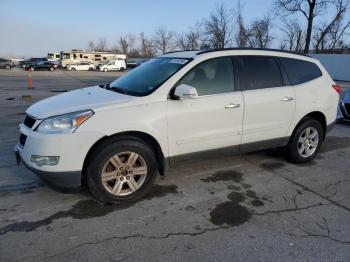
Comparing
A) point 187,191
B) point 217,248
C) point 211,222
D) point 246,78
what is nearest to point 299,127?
point 246,78

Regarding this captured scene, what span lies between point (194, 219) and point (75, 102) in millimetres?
1912

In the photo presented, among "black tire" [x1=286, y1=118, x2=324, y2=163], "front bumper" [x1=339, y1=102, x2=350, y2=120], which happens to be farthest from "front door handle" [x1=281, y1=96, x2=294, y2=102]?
"front bumper" [x1=339, y1=102, x2=350, y2=120]

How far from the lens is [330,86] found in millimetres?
5574

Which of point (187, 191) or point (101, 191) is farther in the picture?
point (187, 191)

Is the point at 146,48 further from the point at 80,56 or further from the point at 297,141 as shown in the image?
the point at 297,141

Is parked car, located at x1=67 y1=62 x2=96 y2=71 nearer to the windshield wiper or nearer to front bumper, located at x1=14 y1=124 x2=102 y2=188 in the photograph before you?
the windshield wiper

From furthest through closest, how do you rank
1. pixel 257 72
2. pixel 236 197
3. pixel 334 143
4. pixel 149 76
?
pixel 334 143 < pixel 257 72 < pixel 149 76 < pixel 236 197

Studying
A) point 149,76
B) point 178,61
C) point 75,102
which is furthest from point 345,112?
point 75,102

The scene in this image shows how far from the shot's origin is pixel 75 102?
A: 3.97 metres

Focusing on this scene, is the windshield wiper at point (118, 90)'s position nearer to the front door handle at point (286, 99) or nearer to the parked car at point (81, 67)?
the front door handle at point (286, 99)

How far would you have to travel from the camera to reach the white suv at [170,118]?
364 cm

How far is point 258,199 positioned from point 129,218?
5.22 feet

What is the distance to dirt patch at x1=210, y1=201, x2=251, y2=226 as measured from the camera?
357 cm

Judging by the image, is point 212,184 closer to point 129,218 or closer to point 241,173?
point 241,173
